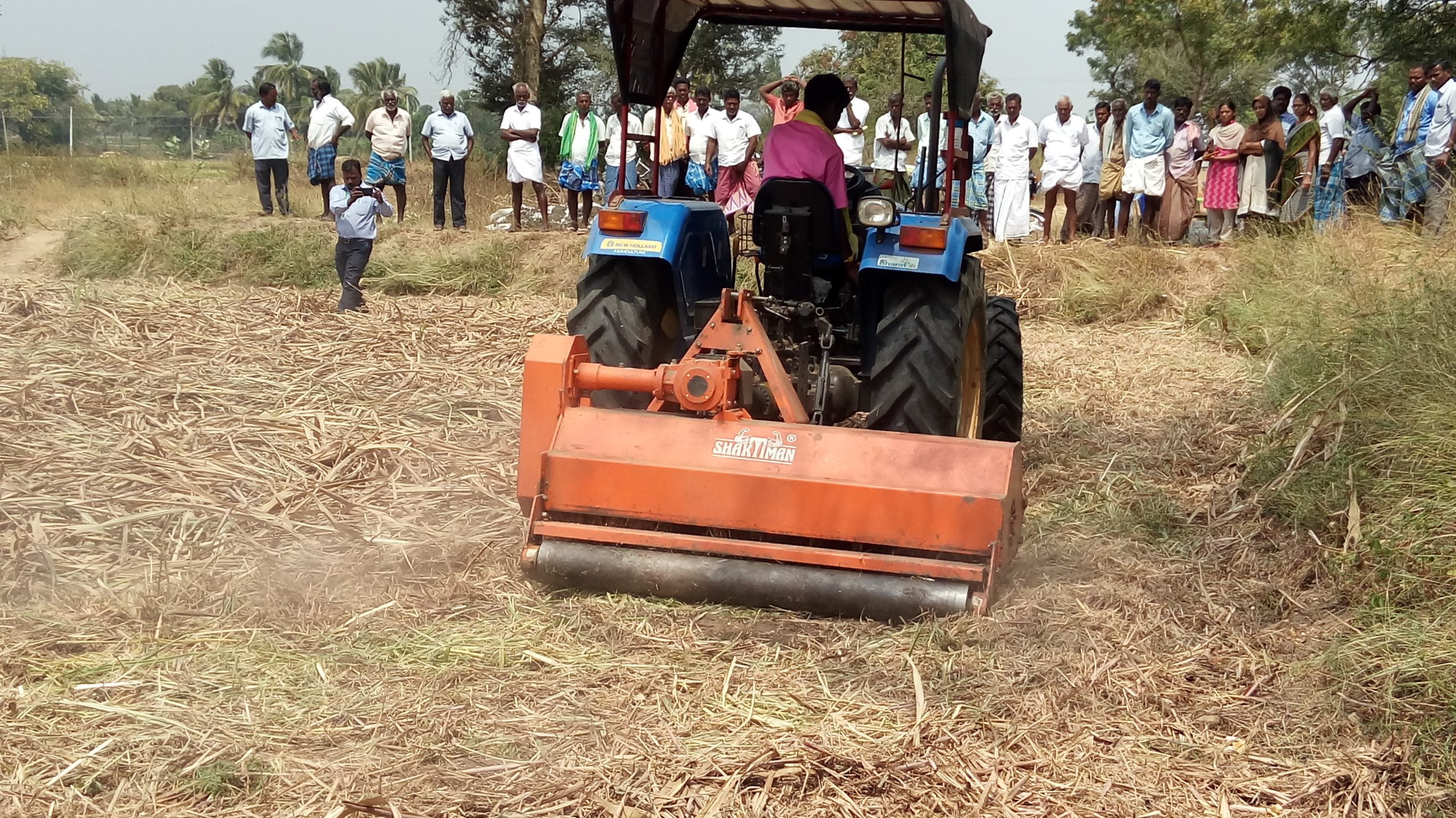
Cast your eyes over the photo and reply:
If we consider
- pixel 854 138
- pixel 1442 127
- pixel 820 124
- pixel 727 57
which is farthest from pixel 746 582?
pixel 727 57

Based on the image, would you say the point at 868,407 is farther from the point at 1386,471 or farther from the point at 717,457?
the point at 1386,471

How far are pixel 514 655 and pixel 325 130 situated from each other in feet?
34.1

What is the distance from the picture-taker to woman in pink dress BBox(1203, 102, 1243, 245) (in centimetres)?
1157

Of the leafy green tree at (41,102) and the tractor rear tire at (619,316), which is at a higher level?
the leafy green tree at (41,102)

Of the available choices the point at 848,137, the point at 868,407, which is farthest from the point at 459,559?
the point at 848,137

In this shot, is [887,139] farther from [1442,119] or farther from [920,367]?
[920,367]

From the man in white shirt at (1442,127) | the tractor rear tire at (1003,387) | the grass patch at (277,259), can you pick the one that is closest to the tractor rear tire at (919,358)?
the tractor rear tire at (1003,387)

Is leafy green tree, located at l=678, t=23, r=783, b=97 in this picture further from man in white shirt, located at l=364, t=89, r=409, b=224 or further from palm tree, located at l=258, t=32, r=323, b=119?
palm tree, located at l=258, t=32, r=323, b=119

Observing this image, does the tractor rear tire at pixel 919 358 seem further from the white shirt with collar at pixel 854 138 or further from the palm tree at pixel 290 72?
the palm tree at pixel 290 72

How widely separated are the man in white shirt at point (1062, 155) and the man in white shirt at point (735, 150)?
2.69m

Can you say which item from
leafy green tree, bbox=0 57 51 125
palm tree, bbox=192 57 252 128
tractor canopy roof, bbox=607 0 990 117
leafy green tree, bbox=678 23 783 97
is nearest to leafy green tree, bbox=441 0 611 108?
leafy green tree, bbox=678 23 783 97

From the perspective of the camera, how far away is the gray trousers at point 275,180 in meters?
13.4

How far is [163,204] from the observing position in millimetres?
12766

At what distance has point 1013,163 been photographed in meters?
12.3
